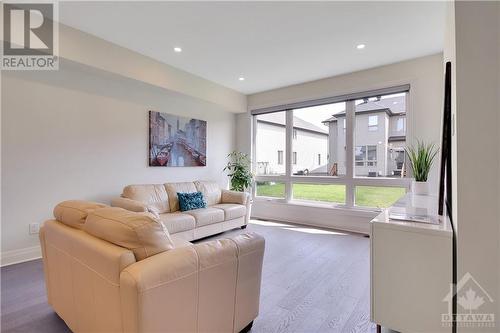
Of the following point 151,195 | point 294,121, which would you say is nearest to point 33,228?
point 151,195

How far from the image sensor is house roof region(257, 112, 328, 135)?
16.2 feet

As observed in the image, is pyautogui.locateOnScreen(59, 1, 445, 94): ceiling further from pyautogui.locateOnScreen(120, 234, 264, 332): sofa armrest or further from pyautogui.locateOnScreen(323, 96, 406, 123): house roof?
pyautogui.locateOnScreen(120, 234, 264, 332): sofa armrest

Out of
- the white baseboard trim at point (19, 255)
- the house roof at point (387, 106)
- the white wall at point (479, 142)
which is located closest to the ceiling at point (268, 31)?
the house roof at point (387, 106)

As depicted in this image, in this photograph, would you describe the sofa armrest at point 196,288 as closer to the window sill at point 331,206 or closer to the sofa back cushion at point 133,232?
the sofa back cushion at point 133,232

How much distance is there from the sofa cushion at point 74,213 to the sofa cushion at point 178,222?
1.47 meters

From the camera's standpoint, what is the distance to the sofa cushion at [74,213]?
156 cm

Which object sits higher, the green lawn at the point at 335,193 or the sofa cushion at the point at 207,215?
the green lawn at the point at 335,193

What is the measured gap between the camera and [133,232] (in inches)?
48.8

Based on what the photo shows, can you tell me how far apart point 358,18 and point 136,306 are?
3260 mm

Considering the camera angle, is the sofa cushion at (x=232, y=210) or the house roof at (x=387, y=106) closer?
the house roof at (x=387, y=106)

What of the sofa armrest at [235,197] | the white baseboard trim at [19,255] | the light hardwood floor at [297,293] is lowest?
the light hardwood floor at [297,293]

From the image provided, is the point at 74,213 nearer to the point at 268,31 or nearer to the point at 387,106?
the point at 268,31

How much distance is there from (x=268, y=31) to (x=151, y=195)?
2.80 meters

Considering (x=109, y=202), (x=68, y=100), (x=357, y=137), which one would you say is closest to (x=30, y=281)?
(x=109, y=202)
